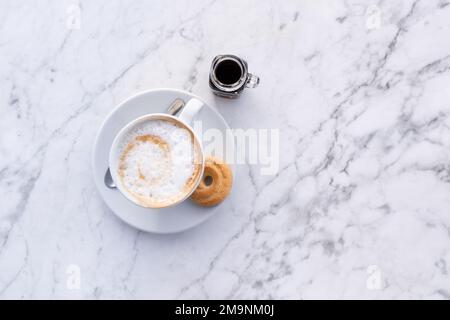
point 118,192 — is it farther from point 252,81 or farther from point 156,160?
point 252,81

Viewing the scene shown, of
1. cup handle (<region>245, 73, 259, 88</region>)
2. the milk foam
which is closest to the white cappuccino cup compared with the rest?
the milk foam

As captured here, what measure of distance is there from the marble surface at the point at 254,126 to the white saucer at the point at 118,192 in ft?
0.23

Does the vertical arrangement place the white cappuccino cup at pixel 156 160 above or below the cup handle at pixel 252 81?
below

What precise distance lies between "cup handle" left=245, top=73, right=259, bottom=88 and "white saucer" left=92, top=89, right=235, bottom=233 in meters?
0.11

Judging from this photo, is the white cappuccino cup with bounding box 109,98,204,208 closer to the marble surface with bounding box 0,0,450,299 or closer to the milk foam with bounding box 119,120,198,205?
the milk foam with bounding box 119,120,198,205

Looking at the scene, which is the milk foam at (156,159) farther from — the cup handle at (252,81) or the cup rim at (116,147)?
the cup handle at (252,81)

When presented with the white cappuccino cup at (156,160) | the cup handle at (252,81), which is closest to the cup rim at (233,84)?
the cup handle at (252,81)

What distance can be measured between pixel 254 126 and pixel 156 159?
28 cm

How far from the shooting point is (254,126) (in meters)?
1.24

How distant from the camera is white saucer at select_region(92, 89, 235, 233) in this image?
3.83 ft

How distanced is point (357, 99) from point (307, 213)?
30 cm

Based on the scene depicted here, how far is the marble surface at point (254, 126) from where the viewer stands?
1.24 m

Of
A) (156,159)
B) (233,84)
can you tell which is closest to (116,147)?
(156,159)

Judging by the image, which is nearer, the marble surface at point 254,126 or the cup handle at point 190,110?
the cup handle at point 190,110
